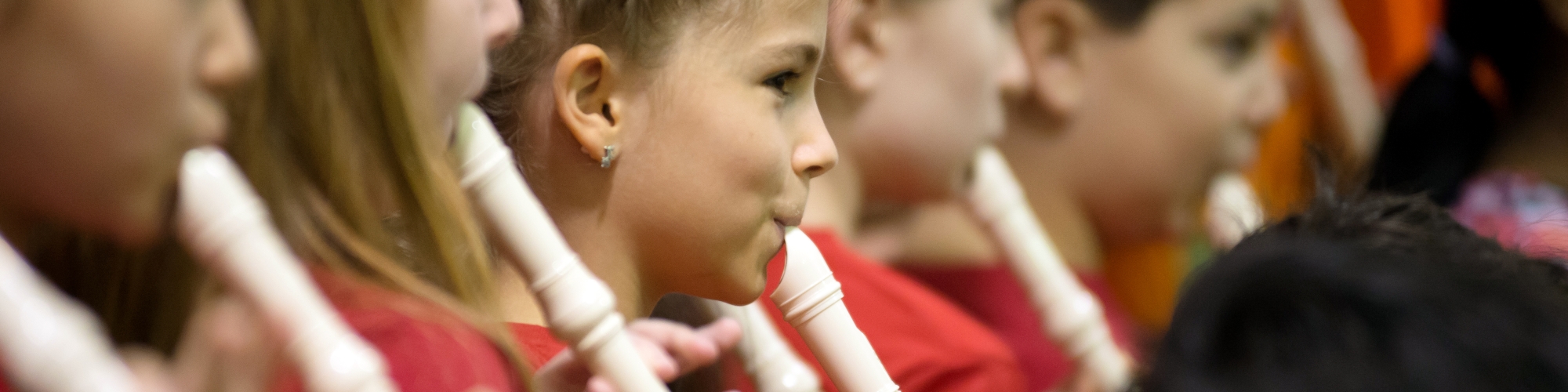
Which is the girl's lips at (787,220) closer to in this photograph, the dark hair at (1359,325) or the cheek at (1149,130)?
the dark hair at (1359,325)

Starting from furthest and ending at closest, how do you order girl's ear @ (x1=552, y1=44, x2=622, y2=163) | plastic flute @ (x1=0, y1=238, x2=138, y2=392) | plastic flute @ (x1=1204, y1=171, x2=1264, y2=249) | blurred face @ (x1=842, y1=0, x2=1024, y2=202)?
plastic flute @ (x1=1204, y1=171, x2=1264, y2=249) < blurred face @ (x1=842, y1=0, x2=1024, y2=202) < girl's ear @ (x1=552, y1=44, x2=622, y2=163) < plastic flute @ (x1=0, y1=238, x2=138, y2=392)

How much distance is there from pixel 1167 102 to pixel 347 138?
909 mm

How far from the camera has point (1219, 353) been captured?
1.51 feet

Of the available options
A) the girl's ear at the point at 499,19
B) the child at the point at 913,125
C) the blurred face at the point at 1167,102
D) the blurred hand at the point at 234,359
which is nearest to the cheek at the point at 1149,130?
the blurred face at the point at 1167,102

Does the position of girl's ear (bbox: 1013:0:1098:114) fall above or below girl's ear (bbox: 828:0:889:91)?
below

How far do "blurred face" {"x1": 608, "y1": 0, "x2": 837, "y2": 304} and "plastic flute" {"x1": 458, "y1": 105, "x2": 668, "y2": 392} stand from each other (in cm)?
9

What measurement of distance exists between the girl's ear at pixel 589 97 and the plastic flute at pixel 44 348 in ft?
0.85

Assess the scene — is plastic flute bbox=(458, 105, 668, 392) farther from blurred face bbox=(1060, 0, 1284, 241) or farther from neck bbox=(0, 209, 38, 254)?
blurred face bbox=(1060, 0, 1284, 241)

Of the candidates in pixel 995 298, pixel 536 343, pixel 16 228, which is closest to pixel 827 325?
pixel 536 343

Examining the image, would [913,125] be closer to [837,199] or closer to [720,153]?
[837,199]

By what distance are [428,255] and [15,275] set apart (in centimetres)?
19

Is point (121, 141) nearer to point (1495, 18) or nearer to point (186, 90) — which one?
point (186, 90)

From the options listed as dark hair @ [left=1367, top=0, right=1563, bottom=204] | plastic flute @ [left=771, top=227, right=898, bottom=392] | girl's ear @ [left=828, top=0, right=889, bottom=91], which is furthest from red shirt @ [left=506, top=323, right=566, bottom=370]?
dark hair @ [left=1367, top=0, right=1563, bottom=204]

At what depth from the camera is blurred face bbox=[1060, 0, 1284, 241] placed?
4.28ft
